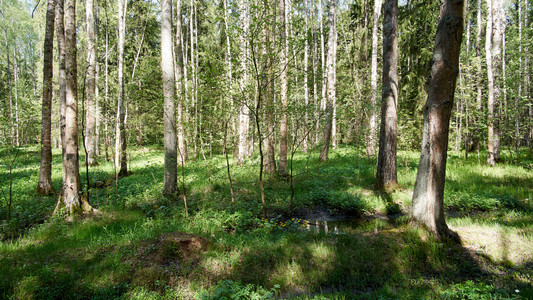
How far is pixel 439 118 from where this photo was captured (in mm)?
3986

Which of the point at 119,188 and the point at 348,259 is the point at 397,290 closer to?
the point at 348,259

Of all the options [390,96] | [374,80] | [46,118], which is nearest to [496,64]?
[374,80]

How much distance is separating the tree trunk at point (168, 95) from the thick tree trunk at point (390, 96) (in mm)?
6309

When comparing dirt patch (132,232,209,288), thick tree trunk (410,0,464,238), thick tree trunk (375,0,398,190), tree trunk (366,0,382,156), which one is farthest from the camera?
tree trunk (366,0,382,156)

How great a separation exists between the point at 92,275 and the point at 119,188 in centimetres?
552

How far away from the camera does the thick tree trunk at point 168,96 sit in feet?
22.9

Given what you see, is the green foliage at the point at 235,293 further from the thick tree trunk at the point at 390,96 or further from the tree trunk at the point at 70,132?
the thick tree trunk at the point at 390,96

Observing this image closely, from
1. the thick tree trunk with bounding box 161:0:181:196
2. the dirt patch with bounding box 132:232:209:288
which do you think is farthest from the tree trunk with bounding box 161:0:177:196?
the dirt patch with bounding box 132:232:209:288

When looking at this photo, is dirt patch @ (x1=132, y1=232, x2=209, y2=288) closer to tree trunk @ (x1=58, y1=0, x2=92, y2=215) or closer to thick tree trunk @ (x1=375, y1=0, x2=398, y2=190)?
tree trunk @ (x1=58, y1=0, x2=92, y2=215)

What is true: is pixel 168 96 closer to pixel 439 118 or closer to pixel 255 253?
pixel 255 253

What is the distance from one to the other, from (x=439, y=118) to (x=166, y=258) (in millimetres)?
5074

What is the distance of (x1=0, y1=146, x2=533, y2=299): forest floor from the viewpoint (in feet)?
10.3

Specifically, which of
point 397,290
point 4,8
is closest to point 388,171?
point 397,290

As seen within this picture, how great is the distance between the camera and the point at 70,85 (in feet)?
17.5
